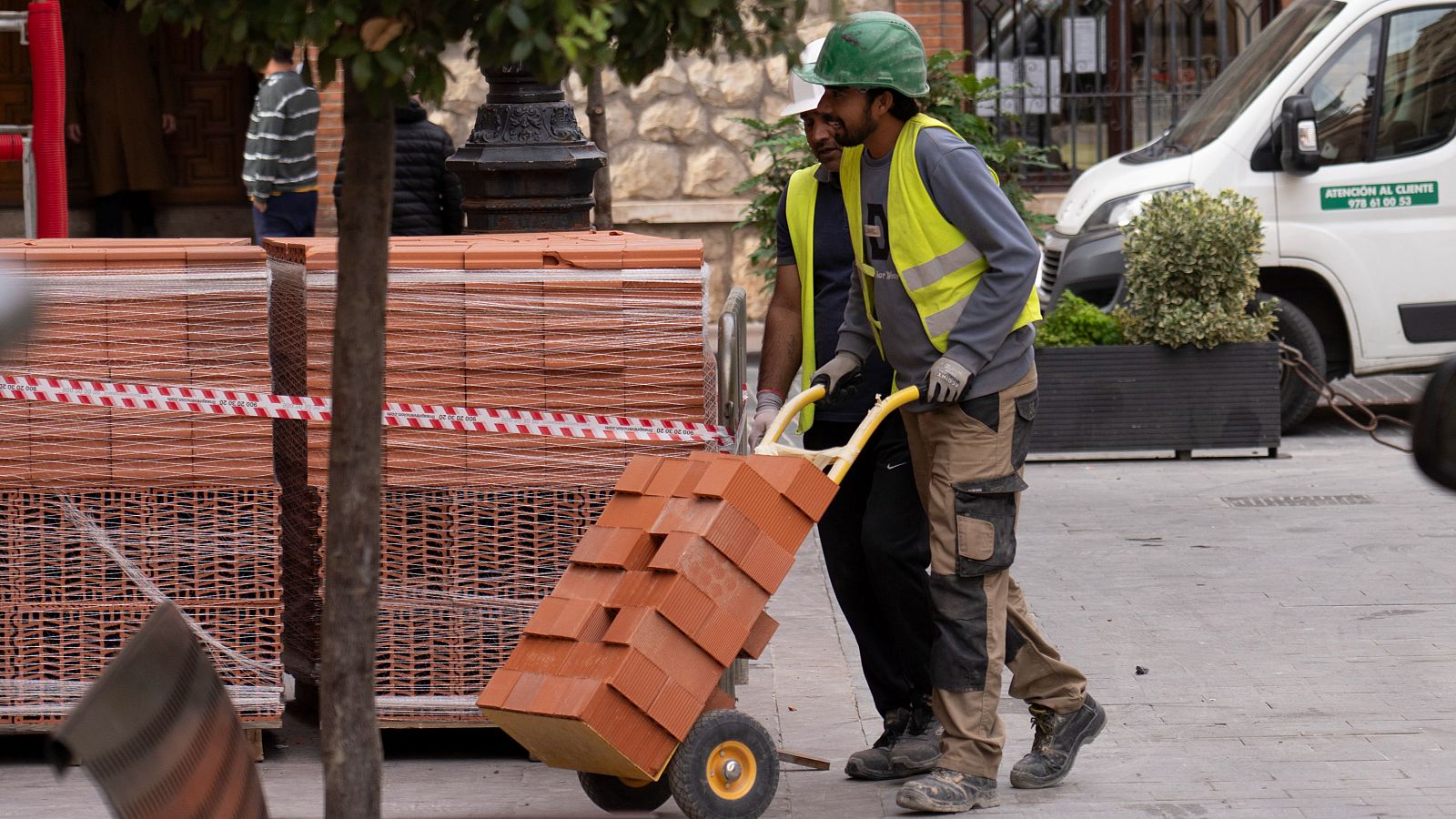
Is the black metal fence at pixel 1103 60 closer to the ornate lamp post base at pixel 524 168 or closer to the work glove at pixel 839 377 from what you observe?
the ornate lamp post base at pixel 524 168

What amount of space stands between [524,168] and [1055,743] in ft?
8.75

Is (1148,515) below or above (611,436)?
below

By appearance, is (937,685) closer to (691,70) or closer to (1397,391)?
(1397,391)

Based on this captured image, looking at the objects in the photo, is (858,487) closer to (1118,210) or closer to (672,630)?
(672,630)

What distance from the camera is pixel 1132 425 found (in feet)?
31.5

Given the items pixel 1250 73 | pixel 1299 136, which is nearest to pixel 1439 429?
pixel 1299 136

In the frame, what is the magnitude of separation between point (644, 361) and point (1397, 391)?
26.7ft

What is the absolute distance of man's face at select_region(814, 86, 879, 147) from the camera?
183 inches

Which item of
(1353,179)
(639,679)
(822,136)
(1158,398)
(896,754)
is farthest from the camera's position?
(1353,179)

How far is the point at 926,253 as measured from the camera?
183 inches

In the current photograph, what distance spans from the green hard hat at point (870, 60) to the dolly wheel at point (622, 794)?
179 cm

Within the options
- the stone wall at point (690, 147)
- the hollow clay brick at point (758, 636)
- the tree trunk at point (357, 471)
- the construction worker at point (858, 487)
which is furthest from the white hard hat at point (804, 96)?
the stone wall at point (690, 147)

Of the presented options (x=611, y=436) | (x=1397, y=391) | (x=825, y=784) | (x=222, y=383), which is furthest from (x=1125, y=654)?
(x=1397, y=391)

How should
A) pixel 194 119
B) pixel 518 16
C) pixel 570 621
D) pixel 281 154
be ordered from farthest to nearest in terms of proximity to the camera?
1. pixel 194 119
2. pixel 281 154
3. pixel 570 621
4. pixel 518 16
